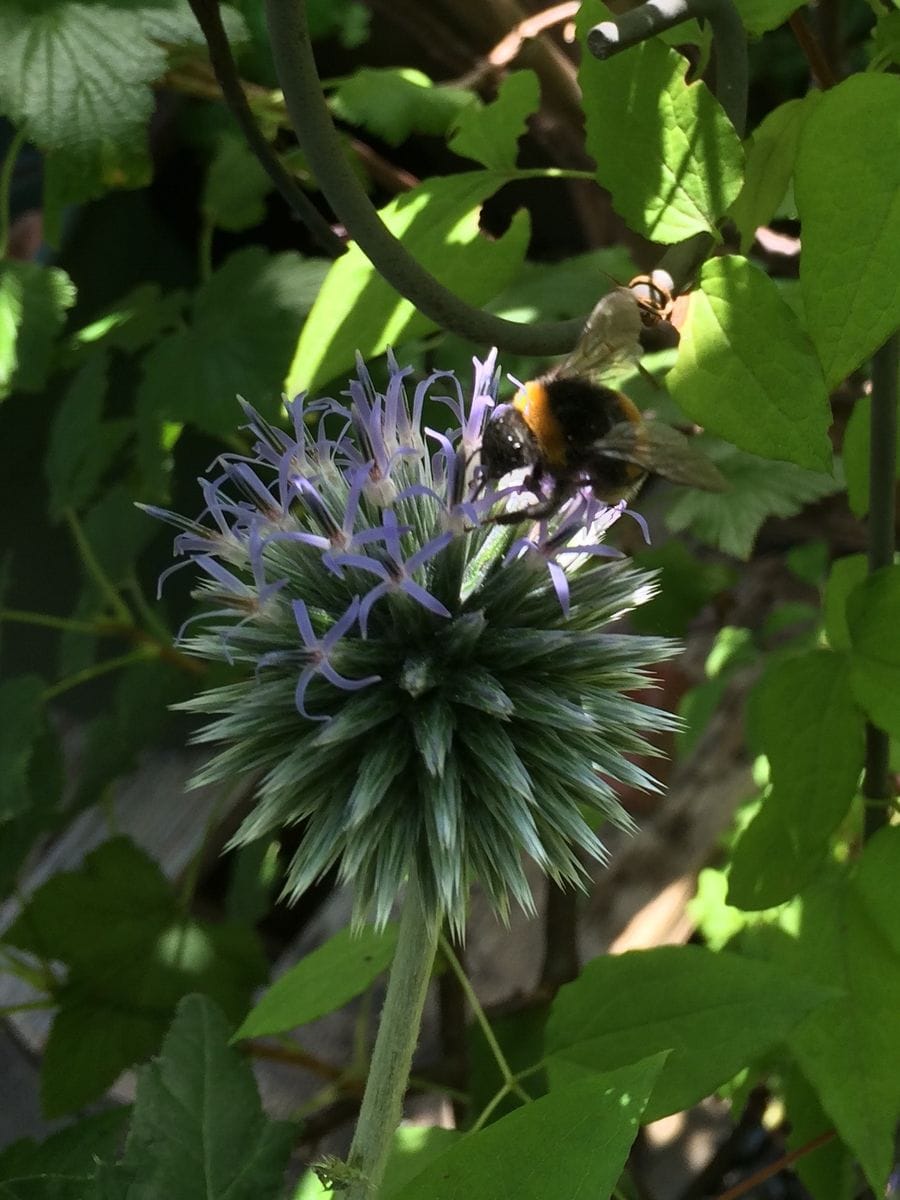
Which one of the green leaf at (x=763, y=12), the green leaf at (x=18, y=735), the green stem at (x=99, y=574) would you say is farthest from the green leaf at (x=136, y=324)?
the green leaf at (x=763, y=12)

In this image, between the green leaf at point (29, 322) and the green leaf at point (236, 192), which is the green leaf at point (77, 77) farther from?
the green leaf at point (236, 192)

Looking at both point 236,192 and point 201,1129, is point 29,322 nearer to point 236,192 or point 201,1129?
point 236,192

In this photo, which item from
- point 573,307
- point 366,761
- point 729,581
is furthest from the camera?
point 729,581

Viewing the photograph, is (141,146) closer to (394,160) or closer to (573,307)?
(573,307)

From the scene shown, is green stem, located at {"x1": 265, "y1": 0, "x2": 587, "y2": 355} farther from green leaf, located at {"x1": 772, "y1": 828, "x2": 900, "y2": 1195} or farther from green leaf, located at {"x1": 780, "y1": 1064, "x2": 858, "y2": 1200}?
green leaf, located at {"x1": 780, "y1": 1064, "x2": 858, "y2": 1200}

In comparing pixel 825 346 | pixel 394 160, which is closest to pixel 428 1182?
pixel 825 346

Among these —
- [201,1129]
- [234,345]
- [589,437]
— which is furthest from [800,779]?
[234,345]
